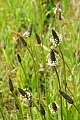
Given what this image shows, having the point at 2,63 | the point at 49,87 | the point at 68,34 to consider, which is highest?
the point at 68,34

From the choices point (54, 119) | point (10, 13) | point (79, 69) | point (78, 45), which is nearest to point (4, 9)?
point (10, 13)

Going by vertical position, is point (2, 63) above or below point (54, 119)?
above

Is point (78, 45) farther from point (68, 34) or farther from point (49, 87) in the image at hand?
point (49, 87)

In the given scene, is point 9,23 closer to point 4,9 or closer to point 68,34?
point 4,9

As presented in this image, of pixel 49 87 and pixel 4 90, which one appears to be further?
pixel 4 90

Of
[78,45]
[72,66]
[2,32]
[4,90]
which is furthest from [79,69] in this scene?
[2,32]

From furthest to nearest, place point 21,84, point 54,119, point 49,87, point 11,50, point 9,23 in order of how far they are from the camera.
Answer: point 9,23 → point 11,50 → point 21,84 → point 49,87 → point 54,119

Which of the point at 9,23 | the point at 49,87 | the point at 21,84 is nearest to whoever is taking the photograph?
the point at 49,87
